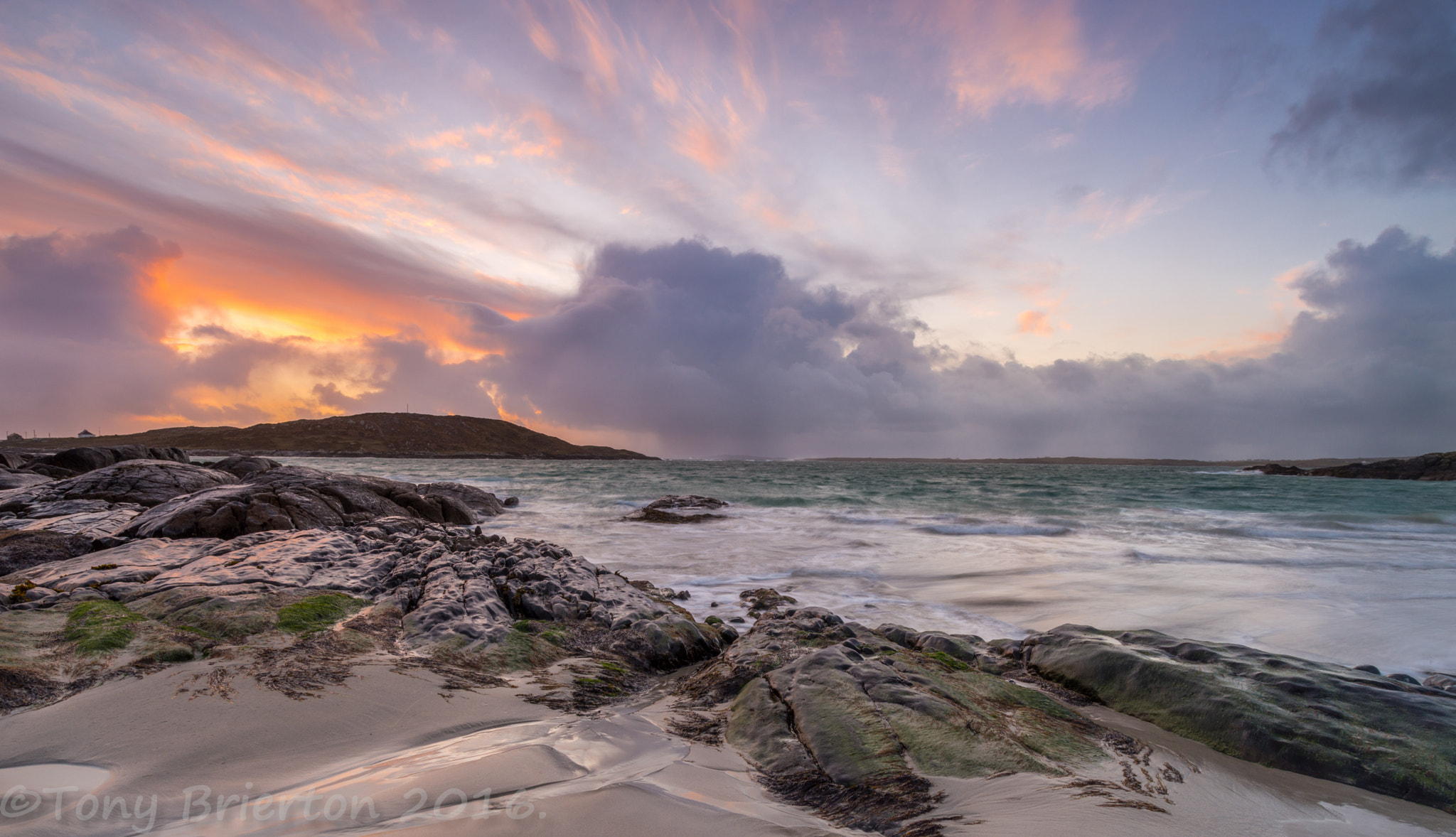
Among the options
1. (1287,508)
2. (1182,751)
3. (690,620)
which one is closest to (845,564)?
(690,620)

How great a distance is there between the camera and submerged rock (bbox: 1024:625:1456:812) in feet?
11.1

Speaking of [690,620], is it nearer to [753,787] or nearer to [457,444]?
[753,787]

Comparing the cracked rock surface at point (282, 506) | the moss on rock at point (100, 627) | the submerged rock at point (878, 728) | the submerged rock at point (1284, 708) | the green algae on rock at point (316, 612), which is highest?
the cracked rock surface at point (282, 506)

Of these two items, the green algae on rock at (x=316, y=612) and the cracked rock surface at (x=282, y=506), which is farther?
the cracked rock surface at (x=282, y=506)

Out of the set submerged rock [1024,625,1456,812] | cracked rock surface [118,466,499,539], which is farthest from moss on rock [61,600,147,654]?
submerged rock [1024,625,1456,812]

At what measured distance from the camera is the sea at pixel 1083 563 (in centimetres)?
807

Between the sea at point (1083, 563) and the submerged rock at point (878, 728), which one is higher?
the submerged rock at point (878, 728)

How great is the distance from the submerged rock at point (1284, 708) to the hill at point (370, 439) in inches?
4859

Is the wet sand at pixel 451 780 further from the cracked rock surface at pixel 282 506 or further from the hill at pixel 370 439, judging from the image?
the hill at pixel 370 439

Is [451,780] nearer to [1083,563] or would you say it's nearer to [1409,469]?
[1083,563]

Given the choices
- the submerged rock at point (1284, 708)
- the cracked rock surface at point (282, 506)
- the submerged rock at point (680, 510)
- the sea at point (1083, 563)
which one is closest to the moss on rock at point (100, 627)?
the cracked rock surface at point (282, 506)

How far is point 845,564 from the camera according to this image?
1283 centimetres

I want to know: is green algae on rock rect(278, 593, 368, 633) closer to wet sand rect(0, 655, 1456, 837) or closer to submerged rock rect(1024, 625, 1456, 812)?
wet sand rect(0, 655, 1456, 837)

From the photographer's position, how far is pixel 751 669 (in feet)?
14.6
